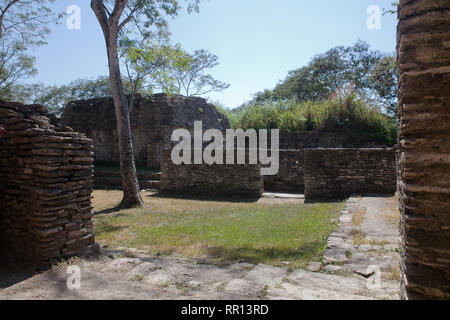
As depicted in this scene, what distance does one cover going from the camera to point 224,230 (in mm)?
6059

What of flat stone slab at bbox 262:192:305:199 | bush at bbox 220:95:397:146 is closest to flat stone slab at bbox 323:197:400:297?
flat stone slab at bbox 262:192:305:199

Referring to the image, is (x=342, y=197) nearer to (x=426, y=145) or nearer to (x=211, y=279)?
(x=211, y=279)

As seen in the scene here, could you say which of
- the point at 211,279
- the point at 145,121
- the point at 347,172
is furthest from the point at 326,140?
the point at 211,279

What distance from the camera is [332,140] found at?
1538 cm

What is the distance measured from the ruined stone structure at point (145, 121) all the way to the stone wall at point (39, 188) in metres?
11.9

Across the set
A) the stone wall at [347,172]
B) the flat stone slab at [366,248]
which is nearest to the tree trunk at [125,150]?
the stone wall at [347,172]

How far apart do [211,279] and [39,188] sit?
2402mm

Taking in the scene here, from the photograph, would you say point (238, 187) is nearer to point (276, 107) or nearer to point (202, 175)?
point (202, 175)

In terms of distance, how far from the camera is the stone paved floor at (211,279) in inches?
113

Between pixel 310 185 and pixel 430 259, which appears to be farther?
pixel 310 185

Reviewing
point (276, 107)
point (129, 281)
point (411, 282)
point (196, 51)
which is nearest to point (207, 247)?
point (129, 281)

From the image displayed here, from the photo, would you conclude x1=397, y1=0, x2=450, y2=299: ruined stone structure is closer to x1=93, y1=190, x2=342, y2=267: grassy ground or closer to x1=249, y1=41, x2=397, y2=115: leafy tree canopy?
x1=93, y1=190, x2=342, y2=267: grassy ground

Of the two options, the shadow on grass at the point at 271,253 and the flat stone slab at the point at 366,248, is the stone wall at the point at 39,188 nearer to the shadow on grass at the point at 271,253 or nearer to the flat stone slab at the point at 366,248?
the shadow on grass at the point at 271,253

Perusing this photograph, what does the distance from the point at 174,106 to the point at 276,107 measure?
6009 mm
